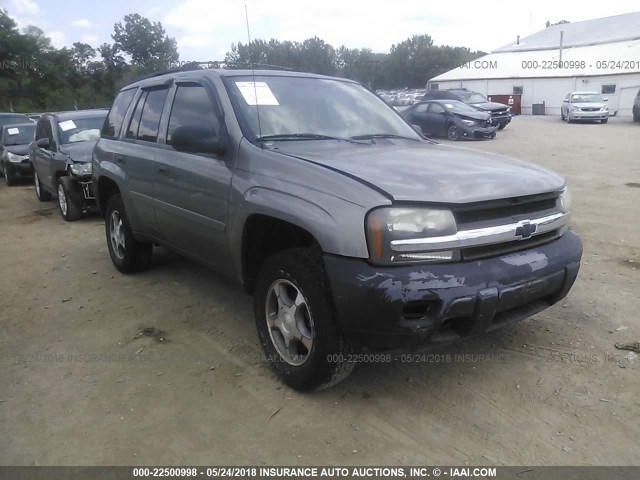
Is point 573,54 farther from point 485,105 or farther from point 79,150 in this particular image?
point 79,150

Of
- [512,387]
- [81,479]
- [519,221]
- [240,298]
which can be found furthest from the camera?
[240,298]

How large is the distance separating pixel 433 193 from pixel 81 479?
83.0 inches

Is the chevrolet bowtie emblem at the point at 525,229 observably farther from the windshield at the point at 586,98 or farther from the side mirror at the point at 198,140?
the windshield at the point at 586,98

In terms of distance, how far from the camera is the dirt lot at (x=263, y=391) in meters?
2.66

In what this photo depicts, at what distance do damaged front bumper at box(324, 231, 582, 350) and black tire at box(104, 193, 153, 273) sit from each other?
3.03 m

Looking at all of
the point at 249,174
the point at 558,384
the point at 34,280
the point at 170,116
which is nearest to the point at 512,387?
the point at 558,384

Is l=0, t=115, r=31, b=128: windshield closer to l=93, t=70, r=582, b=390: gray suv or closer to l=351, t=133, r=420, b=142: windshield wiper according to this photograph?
l=93, t=70, r=582, b=390: gray suv

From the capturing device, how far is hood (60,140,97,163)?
26.5ft

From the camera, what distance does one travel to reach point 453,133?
1855cm

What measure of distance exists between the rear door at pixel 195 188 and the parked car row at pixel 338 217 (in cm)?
1

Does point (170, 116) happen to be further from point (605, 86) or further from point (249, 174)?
point (605, 86)

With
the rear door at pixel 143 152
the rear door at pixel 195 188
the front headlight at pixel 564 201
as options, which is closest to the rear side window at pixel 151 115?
the rear door at pixel 143 152

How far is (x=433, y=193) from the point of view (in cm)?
268

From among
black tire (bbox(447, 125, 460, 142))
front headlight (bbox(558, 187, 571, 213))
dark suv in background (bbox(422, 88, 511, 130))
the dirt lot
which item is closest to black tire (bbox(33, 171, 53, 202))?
the dirt lot
